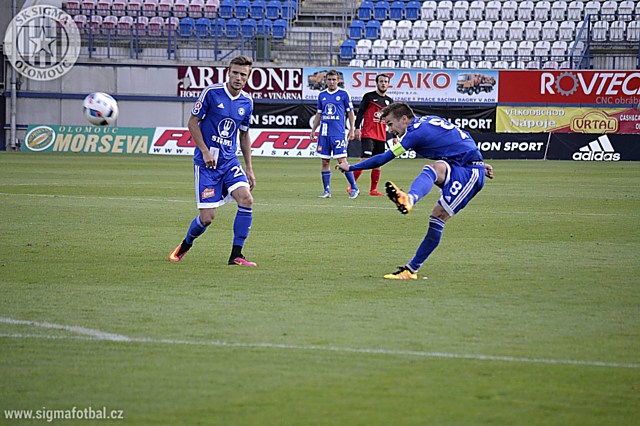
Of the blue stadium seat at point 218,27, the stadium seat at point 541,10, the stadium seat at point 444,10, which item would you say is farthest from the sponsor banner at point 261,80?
the stadium seat at point 541,10

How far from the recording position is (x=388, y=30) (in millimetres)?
40312

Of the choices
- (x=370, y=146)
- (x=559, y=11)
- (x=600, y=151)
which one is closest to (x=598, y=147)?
(x=600, y=151)

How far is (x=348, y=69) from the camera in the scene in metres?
38.2

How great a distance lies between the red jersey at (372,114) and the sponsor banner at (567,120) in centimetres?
1906

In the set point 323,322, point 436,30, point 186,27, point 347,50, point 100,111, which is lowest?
point 323,322

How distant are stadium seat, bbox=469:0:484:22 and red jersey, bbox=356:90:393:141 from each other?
73.3 ft

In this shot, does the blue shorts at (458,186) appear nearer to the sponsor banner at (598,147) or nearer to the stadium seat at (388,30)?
the sponsor banner at (598,147)

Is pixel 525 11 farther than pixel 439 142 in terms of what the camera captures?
Yes

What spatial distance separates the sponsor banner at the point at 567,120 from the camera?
36.7m

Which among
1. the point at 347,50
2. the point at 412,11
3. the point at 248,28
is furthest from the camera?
the point at 412,11

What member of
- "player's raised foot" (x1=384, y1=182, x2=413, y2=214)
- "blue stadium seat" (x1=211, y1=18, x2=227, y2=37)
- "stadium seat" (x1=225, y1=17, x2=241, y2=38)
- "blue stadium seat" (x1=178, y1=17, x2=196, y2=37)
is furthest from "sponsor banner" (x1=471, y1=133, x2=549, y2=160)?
"player's raised foot" (x1=384, y1=182, x2=413, y2=214)

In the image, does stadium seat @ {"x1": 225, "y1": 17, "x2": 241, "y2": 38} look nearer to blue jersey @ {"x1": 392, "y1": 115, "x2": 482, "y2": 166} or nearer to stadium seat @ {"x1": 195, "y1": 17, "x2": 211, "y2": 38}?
stadium seat @ {"x1": 195, "y1": 17, "x2": 211, "y2": 38}

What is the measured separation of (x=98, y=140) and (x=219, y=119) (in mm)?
28180

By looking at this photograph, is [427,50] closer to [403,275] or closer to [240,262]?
[240,262]
